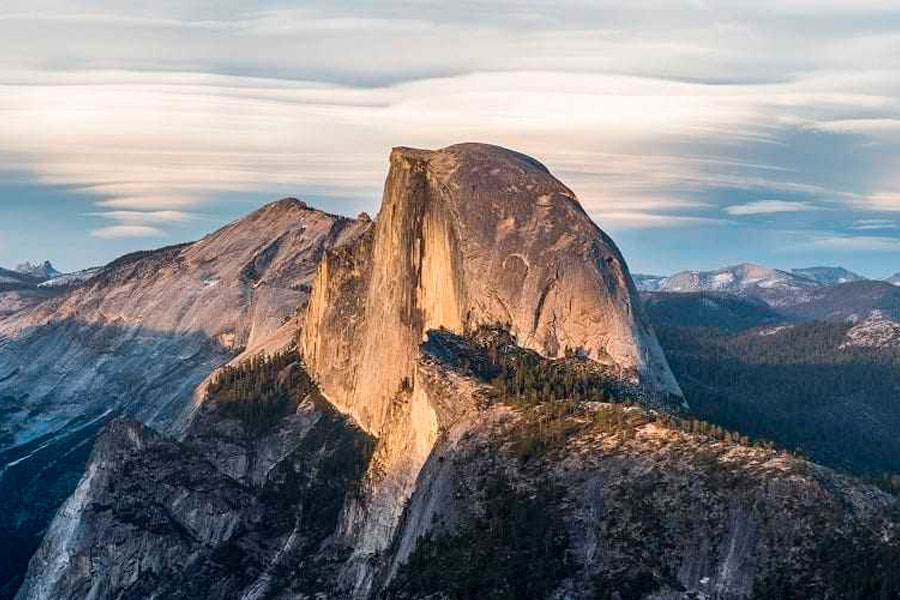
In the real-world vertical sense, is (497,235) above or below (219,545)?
above

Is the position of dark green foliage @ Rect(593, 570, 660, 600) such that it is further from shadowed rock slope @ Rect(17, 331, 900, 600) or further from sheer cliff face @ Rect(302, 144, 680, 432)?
sheer cliff face @ Rect(302, 144, 680, 432)

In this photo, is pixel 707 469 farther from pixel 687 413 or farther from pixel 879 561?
pixel 687 413

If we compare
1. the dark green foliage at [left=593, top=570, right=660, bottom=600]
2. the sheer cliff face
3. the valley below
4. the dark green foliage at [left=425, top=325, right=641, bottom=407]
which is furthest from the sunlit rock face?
the dark green foliage at [left=593, top=570, right=660, bottom=600]

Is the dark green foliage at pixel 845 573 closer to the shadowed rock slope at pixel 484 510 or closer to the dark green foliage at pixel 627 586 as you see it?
the shadowed rock slope at pixel 484 510

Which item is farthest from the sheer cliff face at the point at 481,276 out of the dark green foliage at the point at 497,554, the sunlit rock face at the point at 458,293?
the dark green foliage at the point at 497,554

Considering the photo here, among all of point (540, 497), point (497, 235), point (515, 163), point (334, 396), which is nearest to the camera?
point (540, 497)

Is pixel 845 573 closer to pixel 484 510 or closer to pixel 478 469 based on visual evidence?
pixel 484 510

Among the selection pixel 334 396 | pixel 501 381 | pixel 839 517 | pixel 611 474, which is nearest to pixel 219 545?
pixel 334 396
